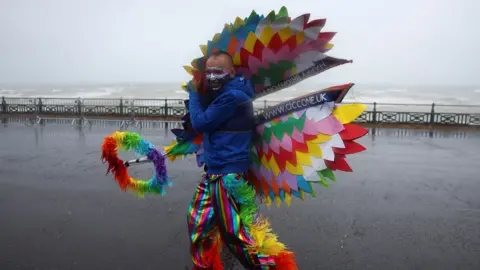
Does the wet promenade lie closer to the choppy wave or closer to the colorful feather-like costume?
the colorful feather-like costume

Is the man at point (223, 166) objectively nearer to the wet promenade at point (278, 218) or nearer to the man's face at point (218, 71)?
the man's face at point (218, 71)

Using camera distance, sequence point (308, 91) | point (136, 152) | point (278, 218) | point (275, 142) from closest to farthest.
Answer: point (275, 142) < point (136, 152) < point (278, 218) < point (308, 91)

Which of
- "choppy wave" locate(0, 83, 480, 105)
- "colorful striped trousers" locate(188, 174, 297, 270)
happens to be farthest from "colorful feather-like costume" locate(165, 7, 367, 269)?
"choppy wave" locate(0, 83, 480, 105)

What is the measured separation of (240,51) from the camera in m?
2.97

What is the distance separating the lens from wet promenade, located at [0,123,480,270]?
3.97 m

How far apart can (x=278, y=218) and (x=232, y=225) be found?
2.58 m

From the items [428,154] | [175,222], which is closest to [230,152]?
[175,222]

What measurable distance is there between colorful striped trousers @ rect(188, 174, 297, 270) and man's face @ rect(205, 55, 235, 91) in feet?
2.15

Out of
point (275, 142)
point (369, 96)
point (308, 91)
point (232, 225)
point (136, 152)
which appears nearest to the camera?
point (232, 225)

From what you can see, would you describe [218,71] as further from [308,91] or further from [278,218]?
[308,91]

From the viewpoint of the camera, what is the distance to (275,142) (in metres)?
2.90

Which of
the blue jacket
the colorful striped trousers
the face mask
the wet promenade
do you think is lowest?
the wet promenade

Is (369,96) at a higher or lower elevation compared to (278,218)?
higher

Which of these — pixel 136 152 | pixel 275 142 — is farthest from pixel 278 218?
pixel 275 142
